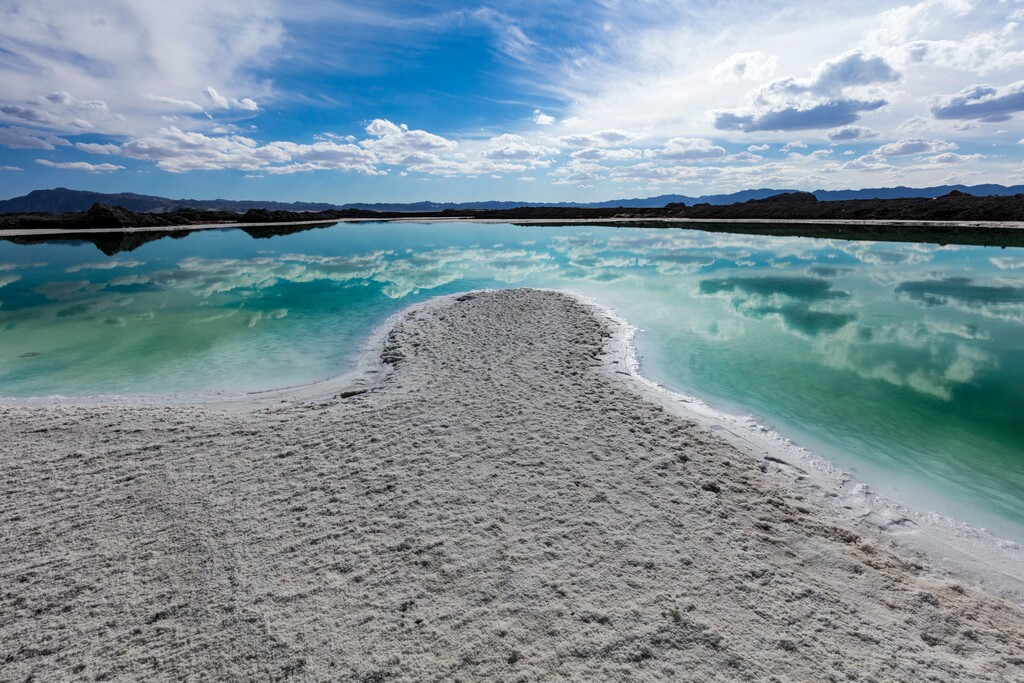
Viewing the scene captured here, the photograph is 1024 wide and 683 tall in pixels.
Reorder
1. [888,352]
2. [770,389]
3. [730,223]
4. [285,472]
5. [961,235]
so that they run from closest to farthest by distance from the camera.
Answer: [285,472], [770,389], [888,352], [961,235], [730,223]

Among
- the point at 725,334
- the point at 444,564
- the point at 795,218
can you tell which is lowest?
the point at 444,564

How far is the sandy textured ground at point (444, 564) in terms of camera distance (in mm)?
3381

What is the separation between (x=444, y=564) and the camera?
4281 mm

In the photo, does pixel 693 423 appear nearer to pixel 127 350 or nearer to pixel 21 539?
pixel 21 539

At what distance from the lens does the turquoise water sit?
7.23 m

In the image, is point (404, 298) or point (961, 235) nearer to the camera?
point (404, 298)

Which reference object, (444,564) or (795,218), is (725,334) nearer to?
(444,564)

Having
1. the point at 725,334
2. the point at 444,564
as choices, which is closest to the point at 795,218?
the point at 725,334

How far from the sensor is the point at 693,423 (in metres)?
7.25

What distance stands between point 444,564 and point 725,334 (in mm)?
11202

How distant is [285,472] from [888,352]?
13.3 meters

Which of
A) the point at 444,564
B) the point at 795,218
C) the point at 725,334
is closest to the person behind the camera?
the point at 444,564

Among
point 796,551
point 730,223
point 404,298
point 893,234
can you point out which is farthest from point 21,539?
point 730,223

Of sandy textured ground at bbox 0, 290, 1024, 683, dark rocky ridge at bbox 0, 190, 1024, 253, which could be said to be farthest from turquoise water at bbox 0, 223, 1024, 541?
dark rocky ridge at bbox 0, 190, 1024, 253
